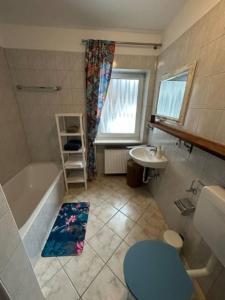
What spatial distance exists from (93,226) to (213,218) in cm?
130

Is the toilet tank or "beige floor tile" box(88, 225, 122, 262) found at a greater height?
the toilet tank

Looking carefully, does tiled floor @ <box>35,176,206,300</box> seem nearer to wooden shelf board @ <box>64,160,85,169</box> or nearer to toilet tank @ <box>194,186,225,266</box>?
wooden shelf board @ <box>64,160,85,169</box>

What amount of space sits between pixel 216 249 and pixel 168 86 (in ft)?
5.28

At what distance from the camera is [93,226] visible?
1627 mm

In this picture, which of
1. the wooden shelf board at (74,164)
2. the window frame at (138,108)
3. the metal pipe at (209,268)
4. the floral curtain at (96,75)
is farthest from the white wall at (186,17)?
the wooden shelf board at (74,164)

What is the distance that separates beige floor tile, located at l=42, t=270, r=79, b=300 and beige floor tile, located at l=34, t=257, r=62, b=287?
0.15 ft

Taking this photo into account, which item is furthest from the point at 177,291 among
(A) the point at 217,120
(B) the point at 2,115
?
(B) the point at 2,115

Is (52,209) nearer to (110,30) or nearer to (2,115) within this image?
(2,115)

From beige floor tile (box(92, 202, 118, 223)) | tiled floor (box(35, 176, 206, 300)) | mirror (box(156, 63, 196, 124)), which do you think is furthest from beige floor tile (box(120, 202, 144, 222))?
mirror (box(156, 63, 196, 124))

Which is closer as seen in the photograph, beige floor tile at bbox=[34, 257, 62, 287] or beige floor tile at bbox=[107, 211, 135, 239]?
beige floor tile at bbox=[34, 257, 62, 287]

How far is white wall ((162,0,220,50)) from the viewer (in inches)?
42.3

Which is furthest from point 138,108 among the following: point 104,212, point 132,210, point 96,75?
point 104,212

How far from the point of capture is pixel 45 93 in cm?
199

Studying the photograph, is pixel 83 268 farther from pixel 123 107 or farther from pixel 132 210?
pixel 123 107
